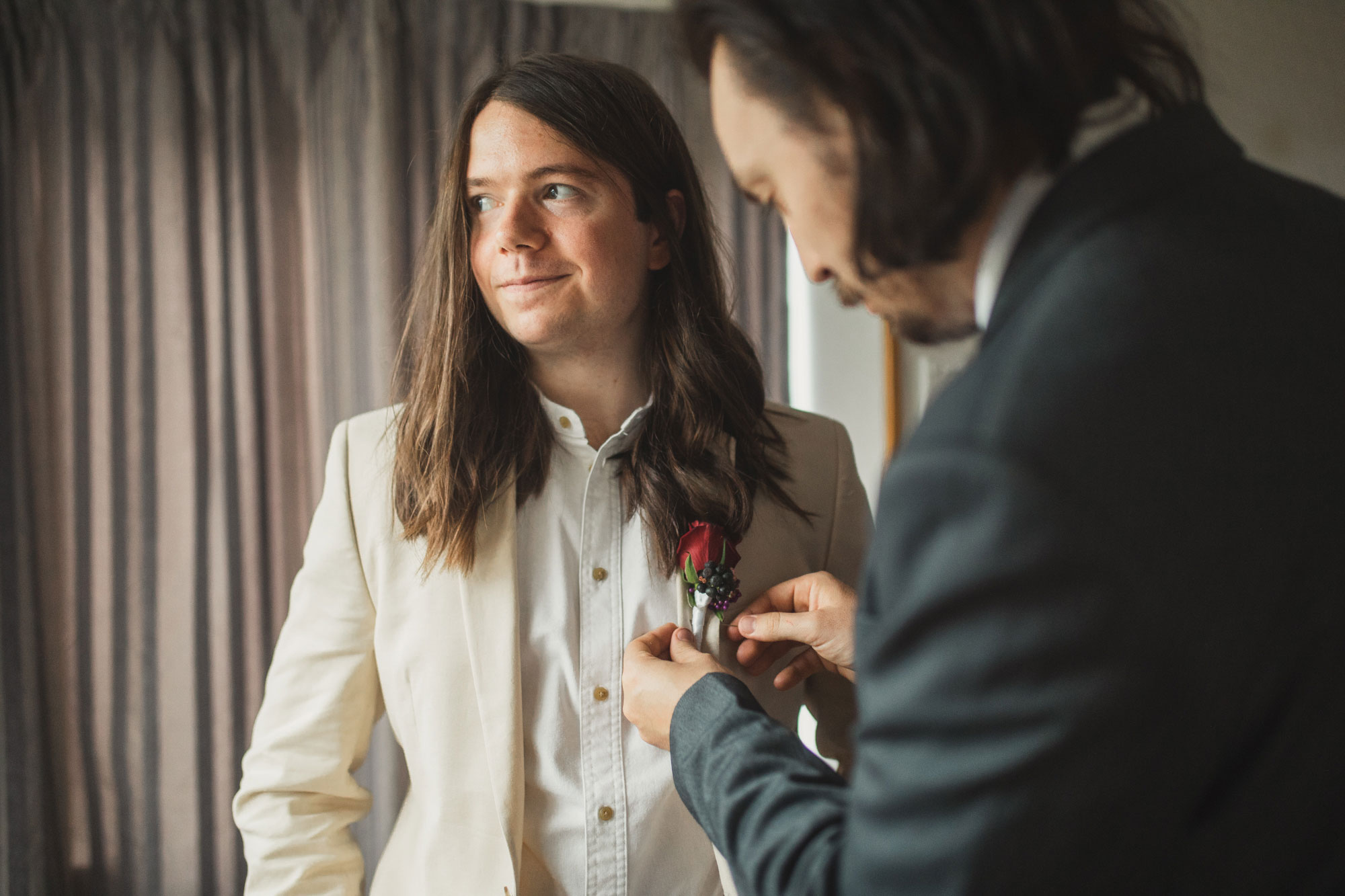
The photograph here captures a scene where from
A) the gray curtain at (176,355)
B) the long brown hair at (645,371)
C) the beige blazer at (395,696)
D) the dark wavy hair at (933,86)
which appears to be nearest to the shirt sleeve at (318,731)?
the beige blazer at (395,696)

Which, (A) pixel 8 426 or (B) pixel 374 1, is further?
(B) pixel 374 1

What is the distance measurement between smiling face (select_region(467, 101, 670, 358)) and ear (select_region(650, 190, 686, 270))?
95 millimetres

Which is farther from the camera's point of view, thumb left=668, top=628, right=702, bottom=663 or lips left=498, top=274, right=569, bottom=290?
lips left=498, top=274, right=569, bottom=290

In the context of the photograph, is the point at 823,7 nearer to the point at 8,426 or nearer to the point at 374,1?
the point at 374,1

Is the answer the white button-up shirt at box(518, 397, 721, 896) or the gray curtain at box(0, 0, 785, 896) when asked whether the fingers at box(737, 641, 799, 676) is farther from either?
the gray curtain at box(0, 0, 785, 896)

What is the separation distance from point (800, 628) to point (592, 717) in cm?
33

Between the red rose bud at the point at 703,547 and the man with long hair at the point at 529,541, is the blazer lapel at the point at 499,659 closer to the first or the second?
the man with long hair at the point at 529,541

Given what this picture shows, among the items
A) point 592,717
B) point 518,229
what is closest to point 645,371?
point 518,229

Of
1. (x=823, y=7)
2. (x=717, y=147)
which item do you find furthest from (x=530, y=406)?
(x=717, y=147)

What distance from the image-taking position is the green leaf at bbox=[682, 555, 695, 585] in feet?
3.85

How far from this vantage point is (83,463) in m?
2.29

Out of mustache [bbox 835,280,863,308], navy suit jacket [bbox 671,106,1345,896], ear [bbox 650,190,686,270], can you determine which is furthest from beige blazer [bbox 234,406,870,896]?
navy suit jacket [bbox 671,106,1345,896]

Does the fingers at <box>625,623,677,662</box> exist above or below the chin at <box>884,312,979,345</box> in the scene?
below

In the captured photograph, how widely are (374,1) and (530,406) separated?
1.67m
